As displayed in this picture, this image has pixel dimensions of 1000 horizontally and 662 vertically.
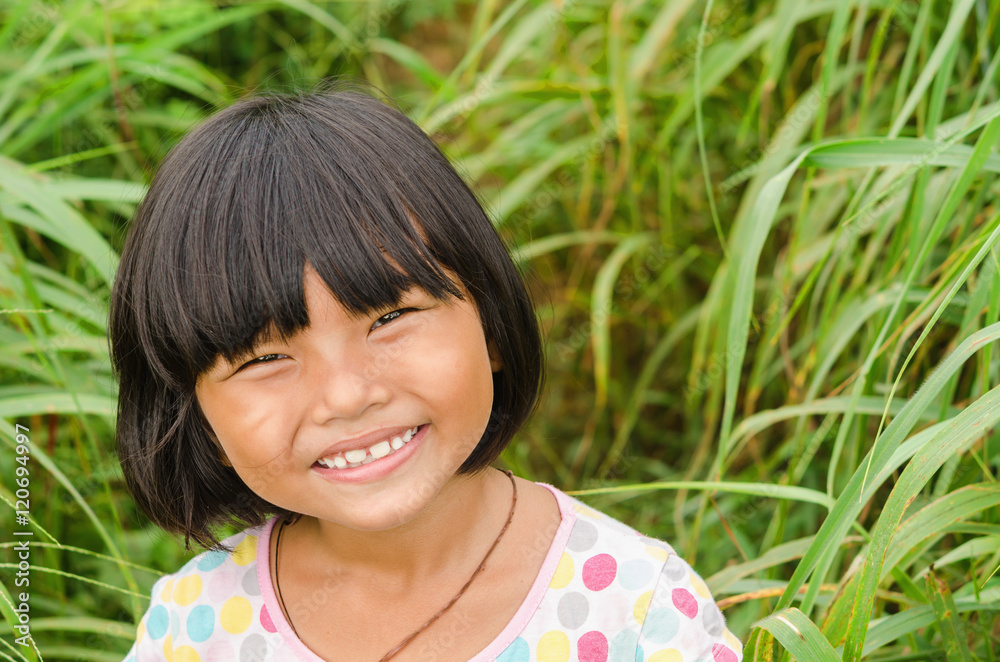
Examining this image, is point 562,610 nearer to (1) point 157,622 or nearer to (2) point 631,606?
(2) point 631,606

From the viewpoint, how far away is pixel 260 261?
787 millimetres

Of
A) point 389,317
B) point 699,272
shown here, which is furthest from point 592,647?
point 699,272

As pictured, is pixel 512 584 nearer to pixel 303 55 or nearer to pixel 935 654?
pixel 935 654

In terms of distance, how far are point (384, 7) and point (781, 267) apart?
4.65ft

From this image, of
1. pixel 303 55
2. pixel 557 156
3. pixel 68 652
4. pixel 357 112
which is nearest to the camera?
pixel 357 112

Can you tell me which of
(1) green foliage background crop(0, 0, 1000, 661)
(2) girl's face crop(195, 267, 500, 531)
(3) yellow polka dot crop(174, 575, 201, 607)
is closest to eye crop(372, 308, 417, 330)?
(2) girl's face crop(195, 267, 500, 531)

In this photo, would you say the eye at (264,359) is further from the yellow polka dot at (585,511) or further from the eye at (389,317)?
the yellow polka dot at (585,511)

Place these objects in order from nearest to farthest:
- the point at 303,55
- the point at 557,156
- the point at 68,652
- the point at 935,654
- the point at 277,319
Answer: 1. the point at 277,319
2. the point at 935,654
3. the point at 68,652
4. the point at 557,156
5. the point at 303,55

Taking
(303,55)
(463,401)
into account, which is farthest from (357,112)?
(303,55)

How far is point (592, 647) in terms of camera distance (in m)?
0.90

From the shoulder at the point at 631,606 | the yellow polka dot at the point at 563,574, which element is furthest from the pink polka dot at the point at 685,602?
the yellow polka dot at the point at 563,574

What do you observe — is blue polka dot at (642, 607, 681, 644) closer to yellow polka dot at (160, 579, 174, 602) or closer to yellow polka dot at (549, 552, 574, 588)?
yellow polka dot at (549, 552, 574, 588)

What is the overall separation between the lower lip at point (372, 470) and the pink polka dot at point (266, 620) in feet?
0.79

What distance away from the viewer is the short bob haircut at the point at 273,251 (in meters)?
0.79
